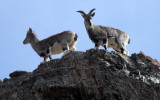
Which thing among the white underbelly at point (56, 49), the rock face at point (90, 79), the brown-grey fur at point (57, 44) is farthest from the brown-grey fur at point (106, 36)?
the rock face at point (90, 79)

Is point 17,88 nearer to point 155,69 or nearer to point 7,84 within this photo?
point 7,84

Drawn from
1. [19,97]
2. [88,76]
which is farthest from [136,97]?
[19,97]

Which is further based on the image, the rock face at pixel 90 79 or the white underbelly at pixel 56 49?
the white underbelly at pixel 56 49

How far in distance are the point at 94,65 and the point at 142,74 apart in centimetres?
203

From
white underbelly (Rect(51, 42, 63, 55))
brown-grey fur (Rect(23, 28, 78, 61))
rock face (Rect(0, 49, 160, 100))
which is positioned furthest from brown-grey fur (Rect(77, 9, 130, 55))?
rock face (Rect(0, 49, 160, 100))

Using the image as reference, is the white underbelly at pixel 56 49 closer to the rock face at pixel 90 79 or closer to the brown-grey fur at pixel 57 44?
the brown-grey fur at pixel 57 44

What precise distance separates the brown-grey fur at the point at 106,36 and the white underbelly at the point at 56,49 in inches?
92.5

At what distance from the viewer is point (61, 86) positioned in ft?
56.4

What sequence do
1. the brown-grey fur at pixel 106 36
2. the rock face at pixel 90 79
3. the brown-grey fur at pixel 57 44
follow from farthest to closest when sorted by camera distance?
the brown-grey fur at pixel 57 44, the brown-grey fur at pixel 106 36, the rock face at pixel 90 79

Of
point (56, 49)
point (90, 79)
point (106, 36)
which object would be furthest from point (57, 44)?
point (90, 79)

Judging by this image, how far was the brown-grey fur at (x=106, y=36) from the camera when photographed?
21.8 m

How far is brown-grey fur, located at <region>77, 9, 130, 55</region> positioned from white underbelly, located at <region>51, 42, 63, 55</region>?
7.70 feet

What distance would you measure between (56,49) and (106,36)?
3391mm

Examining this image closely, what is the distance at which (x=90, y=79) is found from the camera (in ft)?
57.0
